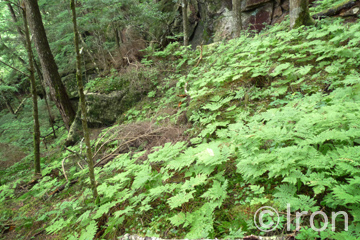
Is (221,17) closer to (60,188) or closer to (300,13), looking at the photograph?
(300,13)

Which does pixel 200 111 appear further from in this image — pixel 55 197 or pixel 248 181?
pixel 55 197

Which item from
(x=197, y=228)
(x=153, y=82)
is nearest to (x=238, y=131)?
(x=197, y=228)

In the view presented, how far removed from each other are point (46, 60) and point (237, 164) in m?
8.56

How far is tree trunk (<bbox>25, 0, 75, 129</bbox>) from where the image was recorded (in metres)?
7.08

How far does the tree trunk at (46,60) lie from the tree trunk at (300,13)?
882 centimetres

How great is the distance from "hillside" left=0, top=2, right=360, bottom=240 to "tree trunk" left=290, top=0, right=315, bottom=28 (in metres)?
0.35

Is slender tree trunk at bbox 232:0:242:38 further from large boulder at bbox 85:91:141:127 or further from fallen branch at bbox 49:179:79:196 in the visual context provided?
fallen branch at bbox 49:179:79:196

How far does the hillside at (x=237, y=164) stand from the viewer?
168 centimetres

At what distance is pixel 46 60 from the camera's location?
24.6 ft

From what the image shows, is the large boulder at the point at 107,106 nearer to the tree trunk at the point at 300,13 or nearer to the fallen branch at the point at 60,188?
the fallen branch at the point at 60,188

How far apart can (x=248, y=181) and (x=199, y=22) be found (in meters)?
10.8

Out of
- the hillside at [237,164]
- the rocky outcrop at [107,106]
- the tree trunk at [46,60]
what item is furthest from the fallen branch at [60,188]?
the tree trunk at [46,60]

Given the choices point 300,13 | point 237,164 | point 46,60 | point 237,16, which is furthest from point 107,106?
point 300,13

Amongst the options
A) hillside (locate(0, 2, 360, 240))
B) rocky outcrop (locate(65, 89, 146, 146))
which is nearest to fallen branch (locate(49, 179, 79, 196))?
hillside (locate(0, 2, 360, 240))
